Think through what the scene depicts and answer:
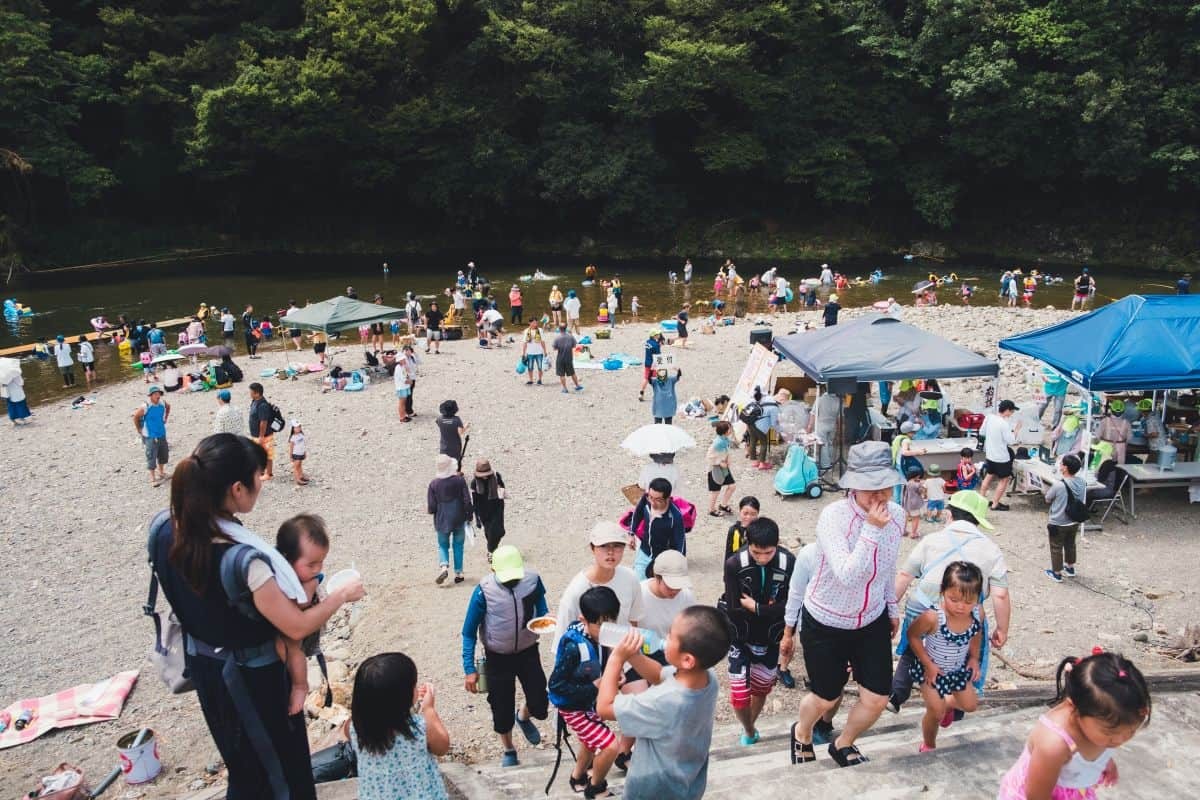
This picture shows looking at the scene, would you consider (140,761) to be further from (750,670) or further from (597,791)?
(750,670)

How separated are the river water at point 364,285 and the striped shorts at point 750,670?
68.9 ft

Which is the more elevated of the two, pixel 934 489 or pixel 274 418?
pixel 274 418

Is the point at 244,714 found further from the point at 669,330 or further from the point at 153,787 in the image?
the point at 669,330

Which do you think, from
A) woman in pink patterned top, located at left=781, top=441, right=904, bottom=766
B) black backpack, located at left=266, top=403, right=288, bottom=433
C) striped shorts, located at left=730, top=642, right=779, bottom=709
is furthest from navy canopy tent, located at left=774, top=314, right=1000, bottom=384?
black backpack, located at left=266, top=403, right=288, bottom=433

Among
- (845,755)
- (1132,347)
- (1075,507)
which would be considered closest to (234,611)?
(845,755)

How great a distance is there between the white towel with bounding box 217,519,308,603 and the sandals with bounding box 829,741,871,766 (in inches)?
117

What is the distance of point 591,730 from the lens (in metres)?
4.43

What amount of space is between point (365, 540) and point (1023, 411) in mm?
9957

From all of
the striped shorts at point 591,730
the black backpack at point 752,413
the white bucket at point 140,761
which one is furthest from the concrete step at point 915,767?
the black backpack at point 752,413

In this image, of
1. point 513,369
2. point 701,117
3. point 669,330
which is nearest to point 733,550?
point 513,369

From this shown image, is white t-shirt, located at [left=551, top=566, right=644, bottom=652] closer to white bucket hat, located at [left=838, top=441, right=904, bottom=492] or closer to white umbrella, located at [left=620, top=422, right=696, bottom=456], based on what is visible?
white bucket hat, located at [left=838, top=441, right=904, bottom=492]

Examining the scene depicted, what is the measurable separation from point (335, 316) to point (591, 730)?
16.8m

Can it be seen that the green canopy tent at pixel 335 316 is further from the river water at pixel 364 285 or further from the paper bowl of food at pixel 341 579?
the paper bowl of food at pixel 341 579

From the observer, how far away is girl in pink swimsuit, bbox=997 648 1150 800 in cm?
293
